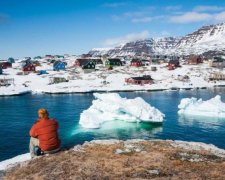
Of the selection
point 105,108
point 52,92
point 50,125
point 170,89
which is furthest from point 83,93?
point 50,125

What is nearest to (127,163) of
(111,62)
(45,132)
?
(45,132)

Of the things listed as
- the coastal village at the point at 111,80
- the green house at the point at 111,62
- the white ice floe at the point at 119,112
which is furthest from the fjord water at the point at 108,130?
the green house at the point at 111,62

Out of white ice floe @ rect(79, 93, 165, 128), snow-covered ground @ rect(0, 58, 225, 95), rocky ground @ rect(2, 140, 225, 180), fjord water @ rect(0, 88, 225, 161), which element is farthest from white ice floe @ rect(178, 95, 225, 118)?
snow-covered ground @ rect(0, 58, 225, 95)

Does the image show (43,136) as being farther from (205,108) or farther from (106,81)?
(106,81)

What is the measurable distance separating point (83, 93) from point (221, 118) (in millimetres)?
46977

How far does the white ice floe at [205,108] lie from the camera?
5166 cm

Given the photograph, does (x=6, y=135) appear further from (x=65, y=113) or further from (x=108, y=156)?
(x=108, y=156)

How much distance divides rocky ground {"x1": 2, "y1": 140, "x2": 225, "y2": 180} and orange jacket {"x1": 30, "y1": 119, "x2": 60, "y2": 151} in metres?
0.57

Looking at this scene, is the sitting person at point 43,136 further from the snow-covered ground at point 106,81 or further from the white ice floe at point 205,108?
the snow-covered ground at point 106,81

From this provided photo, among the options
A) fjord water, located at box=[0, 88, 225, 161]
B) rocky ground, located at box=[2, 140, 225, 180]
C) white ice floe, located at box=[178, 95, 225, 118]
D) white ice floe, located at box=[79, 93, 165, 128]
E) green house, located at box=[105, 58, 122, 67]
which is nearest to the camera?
rocky ground, located at box=[2, 140, 225, 180]

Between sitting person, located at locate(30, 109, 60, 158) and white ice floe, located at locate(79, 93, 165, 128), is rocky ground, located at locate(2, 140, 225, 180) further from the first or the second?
white ice floe, located at locate(79, 93, 165, 128)

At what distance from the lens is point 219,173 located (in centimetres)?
1264

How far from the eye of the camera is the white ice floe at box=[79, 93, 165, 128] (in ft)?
143

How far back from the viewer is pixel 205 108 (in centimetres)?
5297
